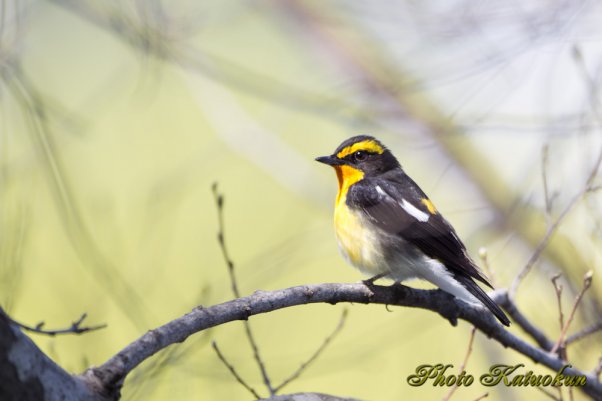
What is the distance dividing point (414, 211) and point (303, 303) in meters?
1.73

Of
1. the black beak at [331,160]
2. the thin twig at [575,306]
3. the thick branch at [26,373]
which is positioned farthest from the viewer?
the black beak at [331,160]

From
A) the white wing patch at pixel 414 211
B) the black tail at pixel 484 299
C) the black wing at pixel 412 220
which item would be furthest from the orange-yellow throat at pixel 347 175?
the black tail at pixel 484 299

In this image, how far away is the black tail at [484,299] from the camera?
331 cm

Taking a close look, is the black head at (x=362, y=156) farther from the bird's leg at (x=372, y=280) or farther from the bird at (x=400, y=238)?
the bird's leg at (x=372, y=280)

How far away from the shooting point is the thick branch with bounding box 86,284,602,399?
2.09m

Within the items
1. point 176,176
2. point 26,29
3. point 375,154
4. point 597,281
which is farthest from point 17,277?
point 597,281

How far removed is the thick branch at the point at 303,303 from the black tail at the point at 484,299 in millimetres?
88

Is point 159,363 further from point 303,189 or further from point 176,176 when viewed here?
point 303,189

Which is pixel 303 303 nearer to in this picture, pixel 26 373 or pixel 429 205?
pixel 26 373

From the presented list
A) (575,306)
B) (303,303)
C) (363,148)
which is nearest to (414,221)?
(363,148)

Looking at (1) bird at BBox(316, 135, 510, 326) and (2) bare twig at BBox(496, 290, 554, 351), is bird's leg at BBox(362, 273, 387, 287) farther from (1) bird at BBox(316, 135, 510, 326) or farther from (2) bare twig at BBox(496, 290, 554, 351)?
(2) bare twig at BBox(496, 290, 554, 351)

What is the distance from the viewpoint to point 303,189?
6.00 metres

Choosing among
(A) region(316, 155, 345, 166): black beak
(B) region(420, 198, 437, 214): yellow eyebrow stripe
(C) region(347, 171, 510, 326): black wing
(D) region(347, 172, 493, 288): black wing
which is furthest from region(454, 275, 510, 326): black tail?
(A) region(316, 155, 345, 166): black beak

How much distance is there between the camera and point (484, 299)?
342cm
